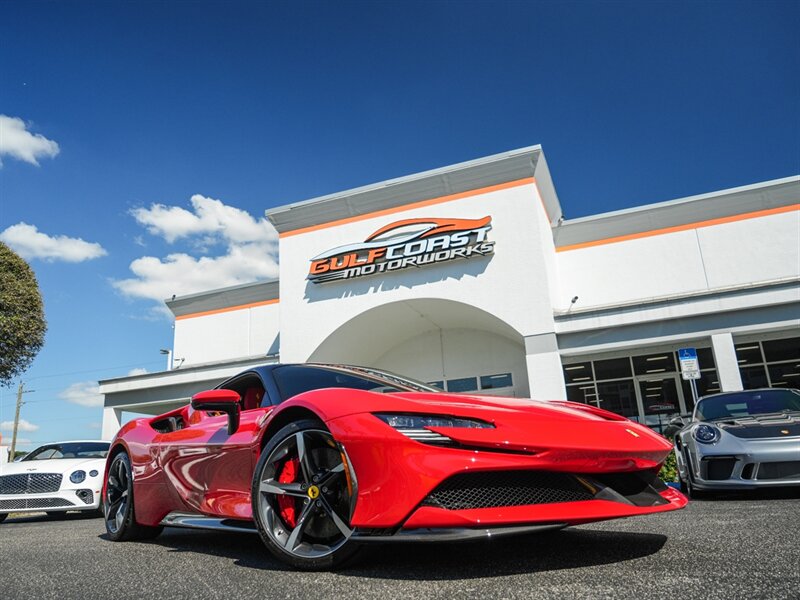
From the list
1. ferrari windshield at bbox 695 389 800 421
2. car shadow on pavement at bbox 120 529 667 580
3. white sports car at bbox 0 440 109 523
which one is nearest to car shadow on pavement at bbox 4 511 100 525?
white sports car at bbox 0 440 109 523

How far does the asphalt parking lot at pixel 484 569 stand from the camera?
1.95 metres

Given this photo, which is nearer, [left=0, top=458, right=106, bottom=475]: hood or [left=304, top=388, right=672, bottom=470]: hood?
[left=304, top=388, right=672, bottom=470]: hood

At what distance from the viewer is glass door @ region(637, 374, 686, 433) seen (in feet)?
53.7

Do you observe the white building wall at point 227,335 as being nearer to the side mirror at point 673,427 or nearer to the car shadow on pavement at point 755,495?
the side mirror at point 673,427

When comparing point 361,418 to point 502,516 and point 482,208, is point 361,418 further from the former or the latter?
point 482,208

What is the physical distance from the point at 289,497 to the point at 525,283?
1233 centimetres

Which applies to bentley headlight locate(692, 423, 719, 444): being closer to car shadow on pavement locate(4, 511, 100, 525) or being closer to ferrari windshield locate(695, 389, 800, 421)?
ferrari windshield locate(695, 389, 800, 421)

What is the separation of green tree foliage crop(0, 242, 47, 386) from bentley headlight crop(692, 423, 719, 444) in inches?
739

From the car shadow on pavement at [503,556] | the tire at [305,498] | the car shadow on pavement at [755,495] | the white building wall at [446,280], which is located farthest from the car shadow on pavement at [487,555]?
the white building wall at [446,280]

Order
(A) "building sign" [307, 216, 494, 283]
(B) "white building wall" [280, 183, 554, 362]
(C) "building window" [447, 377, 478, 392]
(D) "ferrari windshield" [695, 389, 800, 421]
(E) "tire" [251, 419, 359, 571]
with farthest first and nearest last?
(C) "building window" [447, 377, 478, 392] → (A) "building sign" [307, 216, 494, 283] → (B) "white building wall" [280, 183, 554, 362] → (D) "ferrari windshield" [695, 389, 800, 421] → (E) "tire" [251, 419, 359, 571]

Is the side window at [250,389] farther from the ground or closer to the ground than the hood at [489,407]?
farther from the ground

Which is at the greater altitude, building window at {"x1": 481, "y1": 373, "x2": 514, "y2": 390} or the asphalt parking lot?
building window at {"x1": 481, "y1": 373, "x2": 514, "y2": 390}

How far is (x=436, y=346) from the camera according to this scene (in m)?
18.5

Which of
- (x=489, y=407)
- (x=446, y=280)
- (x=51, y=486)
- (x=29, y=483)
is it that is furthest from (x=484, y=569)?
(x=446, y=280)
